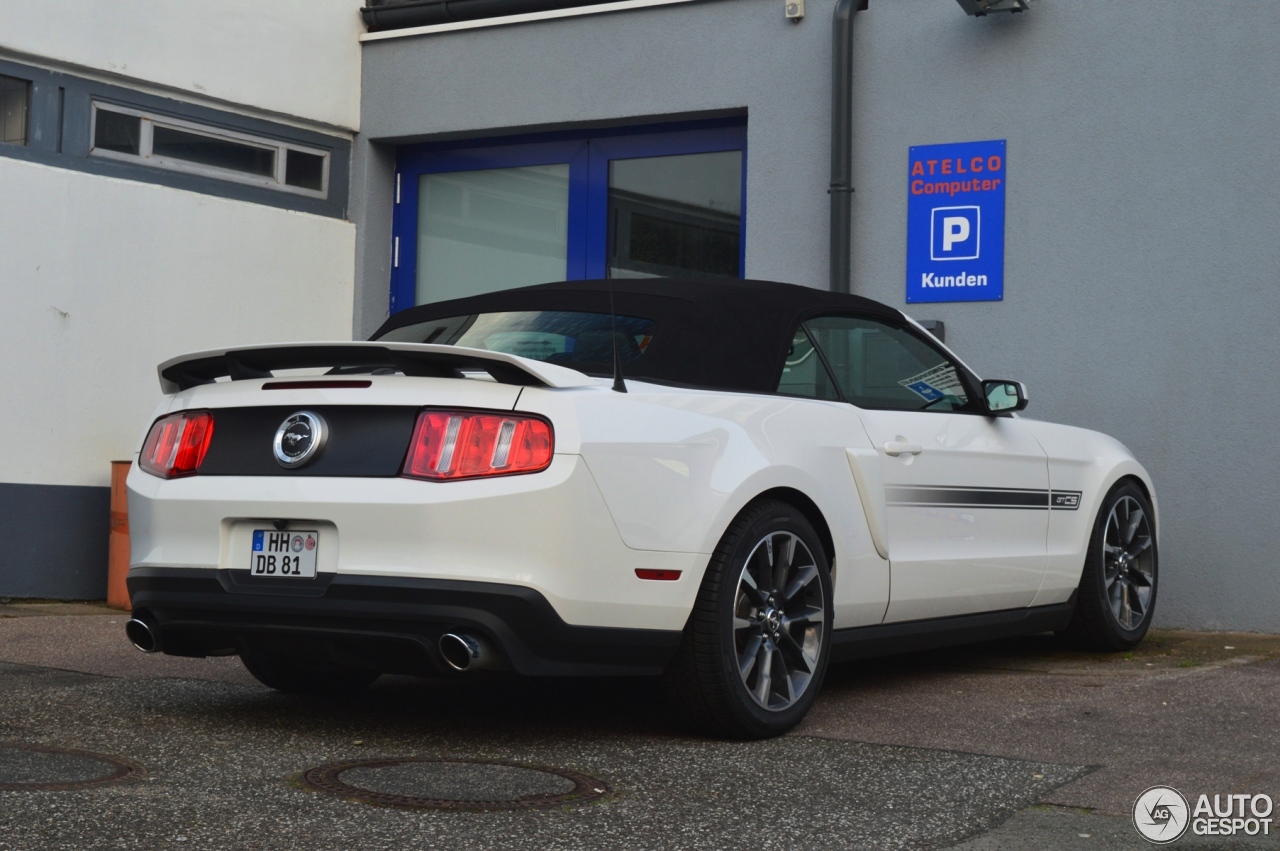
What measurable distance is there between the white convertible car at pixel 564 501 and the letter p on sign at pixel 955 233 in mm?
3368

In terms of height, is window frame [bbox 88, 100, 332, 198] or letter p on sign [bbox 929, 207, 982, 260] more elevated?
window frame [bbox 88, 100, 332, 198]

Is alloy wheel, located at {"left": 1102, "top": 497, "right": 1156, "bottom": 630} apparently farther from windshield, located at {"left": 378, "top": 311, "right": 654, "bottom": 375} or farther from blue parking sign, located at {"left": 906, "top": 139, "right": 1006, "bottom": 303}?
windshield, located at {"left": 378, "top": 311, "right": 654, "bottom": 375}

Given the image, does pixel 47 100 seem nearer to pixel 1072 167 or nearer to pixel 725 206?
pixel 725 206

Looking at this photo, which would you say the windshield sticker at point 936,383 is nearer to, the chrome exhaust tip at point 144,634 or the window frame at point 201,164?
the chrome exhaust tip at point 144,634

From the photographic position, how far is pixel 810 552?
4.96 m

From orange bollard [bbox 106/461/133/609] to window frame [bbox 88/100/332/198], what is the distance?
194cm

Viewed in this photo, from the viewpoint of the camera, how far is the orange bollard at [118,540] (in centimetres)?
890

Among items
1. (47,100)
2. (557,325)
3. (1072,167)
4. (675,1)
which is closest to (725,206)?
(675,1)

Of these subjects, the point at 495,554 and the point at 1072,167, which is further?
the point at 1072,167

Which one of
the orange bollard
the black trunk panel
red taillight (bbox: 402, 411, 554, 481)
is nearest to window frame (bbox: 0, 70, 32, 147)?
the orange bollard

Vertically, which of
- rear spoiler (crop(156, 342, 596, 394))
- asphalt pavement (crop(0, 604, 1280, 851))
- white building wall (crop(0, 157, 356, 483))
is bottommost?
asphalt pavement (crop(0, 604, 1280, 851))

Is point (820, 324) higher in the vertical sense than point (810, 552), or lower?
higher

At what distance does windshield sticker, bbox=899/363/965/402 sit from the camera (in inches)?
235

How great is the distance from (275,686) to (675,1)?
5860 millimetres
